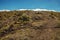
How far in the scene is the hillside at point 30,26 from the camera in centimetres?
3572

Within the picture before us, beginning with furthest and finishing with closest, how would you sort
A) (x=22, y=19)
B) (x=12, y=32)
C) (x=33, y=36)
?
(x=22, y=19) → (x=12, y=32) → (x=33, y=36)

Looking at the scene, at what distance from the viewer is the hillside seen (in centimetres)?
3572

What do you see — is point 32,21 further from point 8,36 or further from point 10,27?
point 8,36

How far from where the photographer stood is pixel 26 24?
40.8m

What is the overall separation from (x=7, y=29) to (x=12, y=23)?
2731mm

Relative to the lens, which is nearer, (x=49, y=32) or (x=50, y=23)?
(x=49, y=32)

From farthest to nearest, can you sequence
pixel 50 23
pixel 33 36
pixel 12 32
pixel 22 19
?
pixel 22 19, pixel 50 23, pixel 12 32, pixel 33 36

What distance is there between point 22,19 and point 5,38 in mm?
8769

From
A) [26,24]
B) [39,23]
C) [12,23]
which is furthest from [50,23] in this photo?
[12,23]

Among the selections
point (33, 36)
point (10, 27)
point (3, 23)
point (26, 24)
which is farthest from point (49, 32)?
point (3, 23)

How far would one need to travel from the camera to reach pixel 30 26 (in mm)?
39688

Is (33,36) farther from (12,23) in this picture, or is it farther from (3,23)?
(3,23)

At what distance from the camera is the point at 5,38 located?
35.8 meters

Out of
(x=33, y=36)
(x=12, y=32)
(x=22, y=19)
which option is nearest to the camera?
(x=33, y=36)
